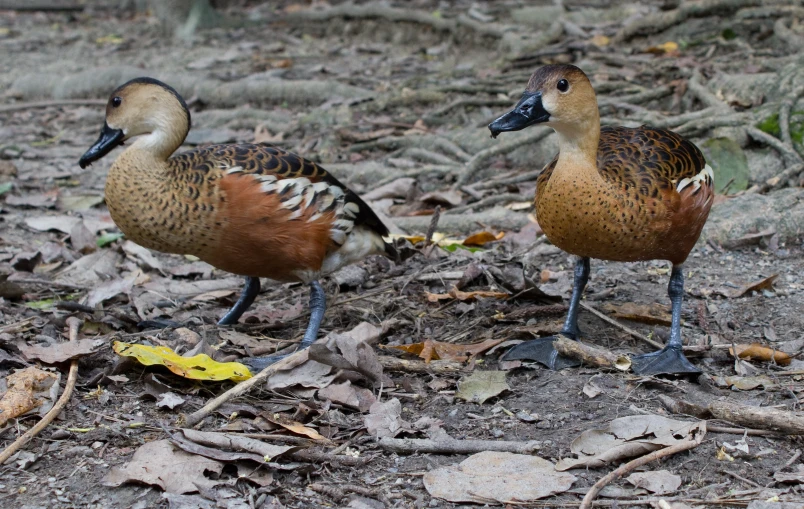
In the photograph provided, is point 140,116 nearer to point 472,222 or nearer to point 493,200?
point 472,222

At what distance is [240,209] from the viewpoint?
4.51 metres

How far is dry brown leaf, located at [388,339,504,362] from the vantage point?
172 inches

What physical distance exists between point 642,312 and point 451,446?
1815 mm

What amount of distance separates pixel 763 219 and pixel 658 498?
10.7ft

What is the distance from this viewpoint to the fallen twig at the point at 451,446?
3391mm

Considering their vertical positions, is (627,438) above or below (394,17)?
below

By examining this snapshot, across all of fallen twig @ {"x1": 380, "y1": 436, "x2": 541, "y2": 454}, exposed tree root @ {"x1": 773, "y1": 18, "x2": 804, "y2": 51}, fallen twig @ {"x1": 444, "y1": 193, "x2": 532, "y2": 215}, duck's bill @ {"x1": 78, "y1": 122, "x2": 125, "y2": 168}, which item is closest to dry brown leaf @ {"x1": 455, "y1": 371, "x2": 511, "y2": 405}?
fallen twig @ {"x1": 380, "y1": 436, "x2": 541, "y2": 454}

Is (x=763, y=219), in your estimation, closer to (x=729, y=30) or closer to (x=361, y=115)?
(x=729, y=30)

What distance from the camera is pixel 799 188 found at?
19.9 feet

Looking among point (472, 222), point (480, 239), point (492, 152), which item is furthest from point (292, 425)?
point (492, 152)

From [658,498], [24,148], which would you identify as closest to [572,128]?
[658,498]

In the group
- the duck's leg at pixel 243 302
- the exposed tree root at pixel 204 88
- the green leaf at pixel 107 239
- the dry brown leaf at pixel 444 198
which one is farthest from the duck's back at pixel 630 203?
the exposed tree root at pixel 204 88

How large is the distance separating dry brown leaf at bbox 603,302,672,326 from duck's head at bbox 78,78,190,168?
262 cm

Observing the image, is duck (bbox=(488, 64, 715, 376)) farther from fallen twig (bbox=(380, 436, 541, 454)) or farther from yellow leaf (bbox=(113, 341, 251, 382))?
yellow leaf (bbox=(113, 341, 251, 382))
